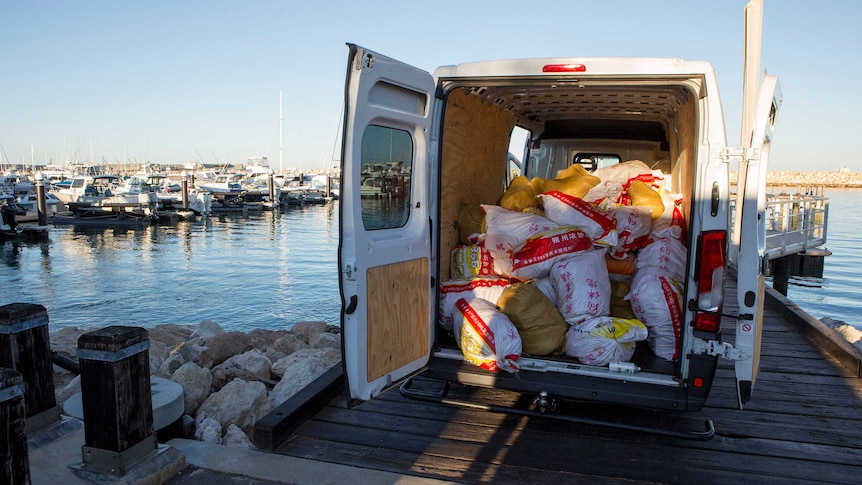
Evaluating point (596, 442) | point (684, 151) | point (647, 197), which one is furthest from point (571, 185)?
point (596, 442)

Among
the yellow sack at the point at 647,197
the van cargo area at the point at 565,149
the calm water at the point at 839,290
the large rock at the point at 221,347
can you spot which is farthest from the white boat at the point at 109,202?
the yellow sack at the point at 647,197

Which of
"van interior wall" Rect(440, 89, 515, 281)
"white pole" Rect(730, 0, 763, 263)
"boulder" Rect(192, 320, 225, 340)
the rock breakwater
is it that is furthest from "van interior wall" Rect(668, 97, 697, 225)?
"boulder" Rect(192, 320, 225, 340)

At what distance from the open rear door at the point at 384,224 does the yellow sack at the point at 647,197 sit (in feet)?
5.73

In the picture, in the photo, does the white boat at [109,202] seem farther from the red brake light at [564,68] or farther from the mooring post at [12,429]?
the mooring post at [12,429]

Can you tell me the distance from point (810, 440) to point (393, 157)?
3052mm

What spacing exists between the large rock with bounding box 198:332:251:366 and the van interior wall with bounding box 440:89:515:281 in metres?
3.41

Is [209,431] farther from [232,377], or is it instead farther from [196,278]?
[196,278]

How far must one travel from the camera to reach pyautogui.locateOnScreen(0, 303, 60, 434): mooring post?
11.2 ft

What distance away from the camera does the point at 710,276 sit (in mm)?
3316

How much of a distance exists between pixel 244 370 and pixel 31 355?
2.40 m

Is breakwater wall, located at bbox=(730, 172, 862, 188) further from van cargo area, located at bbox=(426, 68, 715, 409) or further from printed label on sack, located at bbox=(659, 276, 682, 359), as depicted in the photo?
printed label on sack, located at bbox=(659, 276, 682, 359)

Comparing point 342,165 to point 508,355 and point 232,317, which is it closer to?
point 508,355

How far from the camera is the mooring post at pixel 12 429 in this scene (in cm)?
225

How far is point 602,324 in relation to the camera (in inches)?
153
